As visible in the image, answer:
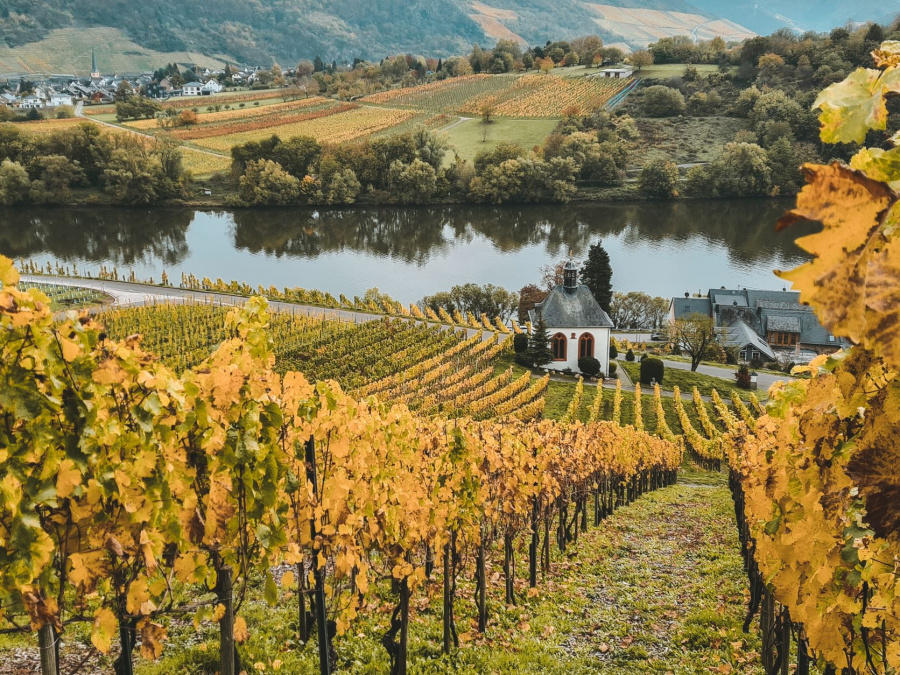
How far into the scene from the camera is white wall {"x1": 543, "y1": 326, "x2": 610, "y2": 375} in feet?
108

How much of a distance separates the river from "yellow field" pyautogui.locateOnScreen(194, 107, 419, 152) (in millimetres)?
28062

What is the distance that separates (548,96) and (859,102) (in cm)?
11811

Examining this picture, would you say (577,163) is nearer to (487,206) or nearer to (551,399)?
(487,206)

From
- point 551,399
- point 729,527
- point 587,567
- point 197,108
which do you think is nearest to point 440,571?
point 587,567

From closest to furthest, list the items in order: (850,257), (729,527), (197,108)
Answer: (850,257) < (729,527) < (197,108)

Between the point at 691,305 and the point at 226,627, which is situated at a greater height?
the point at 226,627

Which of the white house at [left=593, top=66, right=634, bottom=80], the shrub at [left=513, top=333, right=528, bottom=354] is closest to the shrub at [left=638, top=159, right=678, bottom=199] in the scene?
the shrub at [left=513, top=333, right=528, bottom=354]

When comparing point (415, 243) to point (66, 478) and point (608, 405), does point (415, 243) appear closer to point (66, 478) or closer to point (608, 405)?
point (608, 405)

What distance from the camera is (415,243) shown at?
58.9 metres

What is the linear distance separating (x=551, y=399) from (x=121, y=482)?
26.5 metres

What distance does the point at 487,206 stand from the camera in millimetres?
71125

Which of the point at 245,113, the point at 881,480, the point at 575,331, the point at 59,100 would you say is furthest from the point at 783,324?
the point at 59,100

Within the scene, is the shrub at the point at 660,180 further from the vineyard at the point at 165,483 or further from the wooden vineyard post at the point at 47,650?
the wooden vineyard post at the point at 47,650

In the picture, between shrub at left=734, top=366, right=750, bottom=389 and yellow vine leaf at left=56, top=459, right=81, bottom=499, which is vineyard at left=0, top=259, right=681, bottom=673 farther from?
shrub at left=734, top=366, right=750, bottom=389
